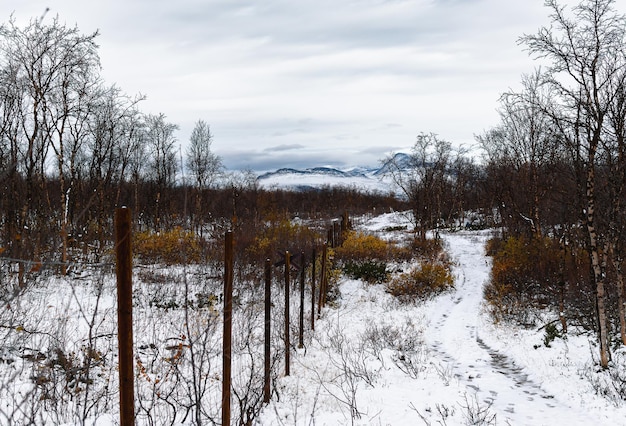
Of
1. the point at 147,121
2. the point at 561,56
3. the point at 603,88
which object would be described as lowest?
the point at 603,88

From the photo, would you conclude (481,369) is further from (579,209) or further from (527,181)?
(527,181)

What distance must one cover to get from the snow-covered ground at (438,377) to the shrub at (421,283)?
2.53 metres

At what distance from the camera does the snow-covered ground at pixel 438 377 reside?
6.24m

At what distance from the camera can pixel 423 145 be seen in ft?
99.5

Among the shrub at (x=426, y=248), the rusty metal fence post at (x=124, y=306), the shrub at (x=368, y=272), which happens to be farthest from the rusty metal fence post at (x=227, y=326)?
the shrub at (x=426, y=248)

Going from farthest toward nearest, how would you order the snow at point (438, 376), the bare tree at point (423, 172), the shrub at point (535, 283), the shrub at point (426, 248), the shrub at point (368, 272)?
the bare tree at point (423, 172) → the shrub at point (426, 248) → the shrub at point (368, 272) → the shrub at point (535, 283) → the snow at point (438, 376)

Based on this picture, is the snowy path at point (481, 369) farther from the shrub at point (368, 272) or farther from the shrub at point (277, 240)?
the shrub at point (277, 240)

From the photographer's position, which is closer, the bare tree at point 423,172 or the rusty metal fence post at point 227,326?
the rusty metal fence post at point 227,326

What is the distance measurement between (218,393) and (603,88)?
335 inches

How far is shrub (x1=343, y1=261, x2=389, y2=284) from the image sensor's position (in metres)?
17.9

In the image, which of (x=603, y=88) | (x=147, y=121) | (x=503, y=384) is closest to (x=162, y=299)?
(x=503, y=384)

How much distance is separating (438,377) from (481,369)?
4.17ft

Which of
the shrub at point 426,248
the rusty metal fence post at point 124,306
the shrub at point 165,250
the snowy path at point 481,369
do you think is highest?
the rusty metal fence post at point 124,306

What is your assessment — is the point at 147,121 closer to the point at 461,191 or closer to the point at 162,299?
the point at 162,299
